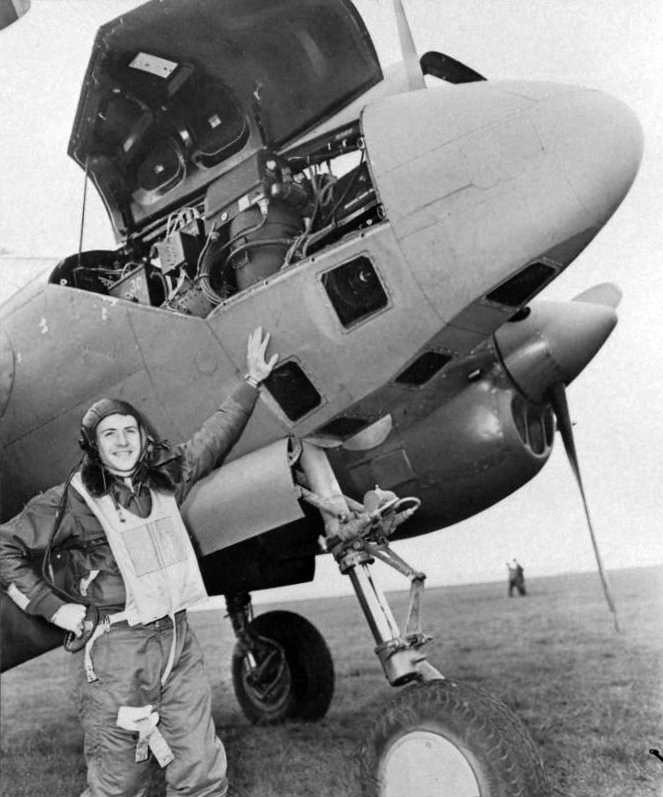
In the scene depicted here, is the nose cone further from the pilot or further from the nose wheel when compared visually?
the nose wheel

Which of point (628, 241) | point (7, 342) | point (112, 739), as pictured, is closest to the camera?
point (112, 739)

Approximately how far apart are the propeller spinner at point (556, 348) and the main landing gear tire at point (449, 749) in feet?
6.58

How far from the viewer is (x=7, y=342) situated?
4.83 metres

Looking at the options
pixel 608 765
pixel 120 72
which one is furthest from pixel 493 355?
pixel 120 72

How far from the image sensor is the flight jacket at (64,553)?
3.29 meters

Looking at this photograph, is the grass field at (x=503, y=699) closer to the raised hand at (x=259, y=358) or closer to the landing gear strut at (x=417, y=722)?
the landing gear strut at (x=417, y=722)

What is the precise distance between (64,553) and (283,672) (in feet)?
12.8

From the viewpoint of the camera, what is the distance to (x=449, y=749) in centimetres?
315

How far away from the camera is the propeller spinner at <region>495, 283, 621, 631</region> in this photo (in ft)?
16.4

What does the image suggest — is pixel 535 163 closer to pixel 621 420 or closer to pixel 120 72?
pixel 621 420

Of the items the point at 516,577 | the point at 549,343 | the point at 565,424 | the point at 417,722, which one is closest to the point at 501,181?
the point at 549,343

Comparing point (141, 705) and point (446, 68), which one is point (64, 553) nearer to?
point (141, 705)

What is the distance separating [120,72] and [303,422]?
2.39m

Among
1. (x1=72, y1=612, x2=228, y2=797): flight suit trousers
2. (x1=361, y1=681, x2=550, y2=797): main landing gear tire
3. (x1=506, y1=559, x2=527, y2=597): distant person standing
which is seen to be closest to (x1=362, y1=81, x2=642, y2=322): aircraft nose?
(x1=361, y1=681, x2=550, y2=797): main landing gear tire
